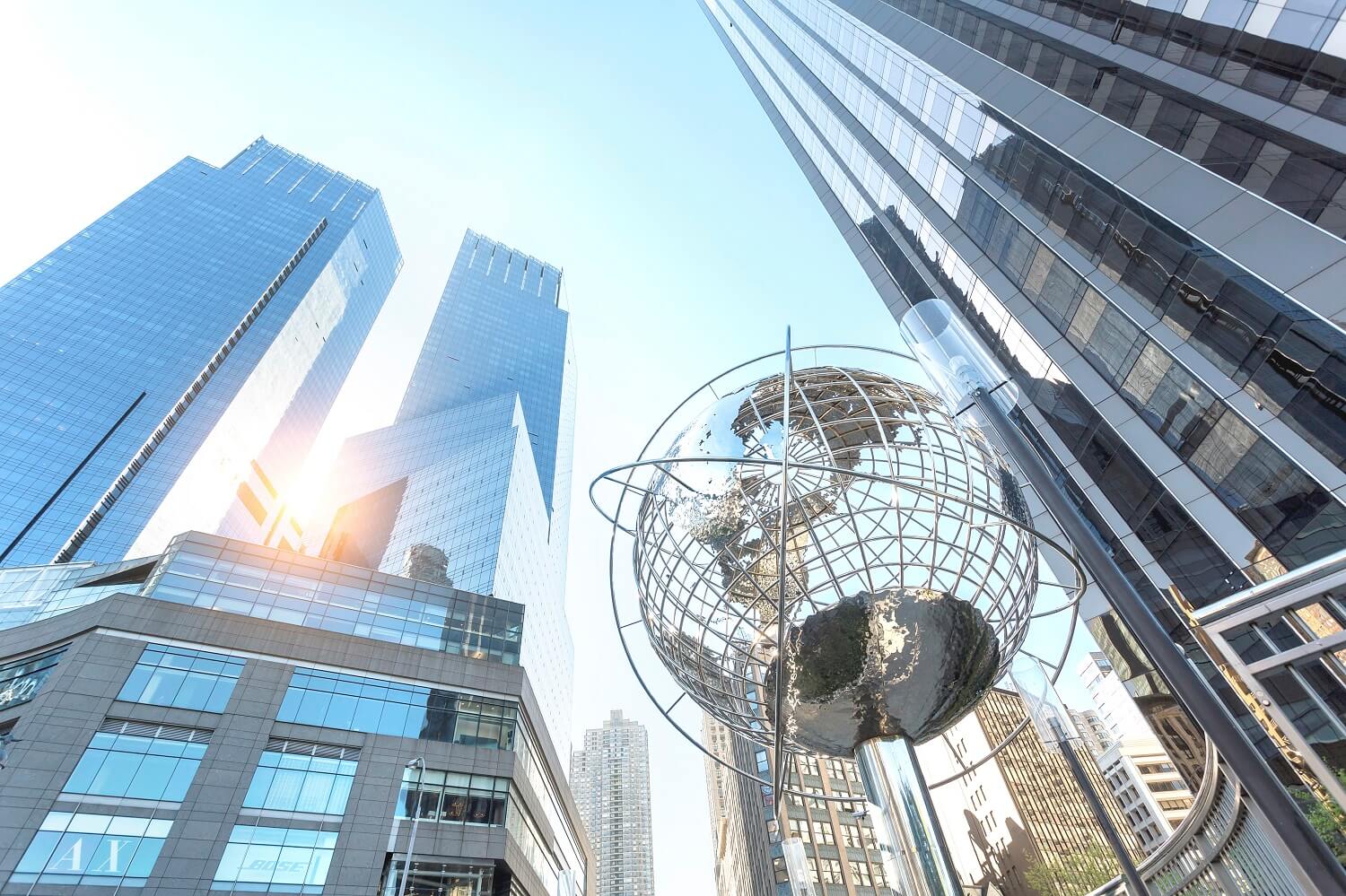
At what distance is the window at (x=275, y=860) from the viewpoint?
60.4ft

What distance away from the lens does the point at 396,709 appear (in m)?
24.0

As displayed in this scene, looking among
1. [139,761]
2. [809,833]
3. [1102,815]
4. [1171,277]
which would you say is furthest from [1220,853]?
[809,833]

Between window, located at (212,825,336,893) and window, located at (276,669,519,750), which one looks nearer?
window, located at (212,825,336,893)

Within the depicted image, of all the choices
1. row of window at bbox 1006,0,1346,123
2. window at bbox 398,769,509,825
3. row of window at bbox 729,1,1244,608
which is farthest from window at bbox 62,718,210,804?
row of window at bbox 1006,0,1346,123

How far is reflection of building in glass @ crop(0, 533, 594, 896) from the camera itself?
18125mm

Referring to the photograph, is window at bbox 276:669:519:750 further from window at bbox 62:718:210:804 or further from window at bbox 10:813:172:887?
window at bbox 10:813:172:887

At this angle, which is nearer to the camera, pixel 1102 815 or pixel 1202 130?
pixel 1102 815

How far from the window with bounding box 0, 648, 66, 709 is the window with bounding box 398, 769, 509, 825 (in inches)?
445

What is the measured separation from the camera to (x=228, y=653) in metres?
22.6

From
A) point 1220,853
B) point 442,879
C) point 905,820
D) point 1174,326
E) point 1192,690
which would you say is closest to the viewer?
point 905,820

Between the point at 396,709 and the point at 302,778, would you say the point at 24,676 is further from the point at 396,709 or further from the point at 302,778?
the point at 396,709

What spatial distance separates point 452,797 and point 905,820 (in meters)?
24.2

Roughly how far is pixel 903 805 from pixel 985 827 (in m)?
55.6

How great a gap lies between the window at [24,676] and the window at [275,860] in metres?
7.90
